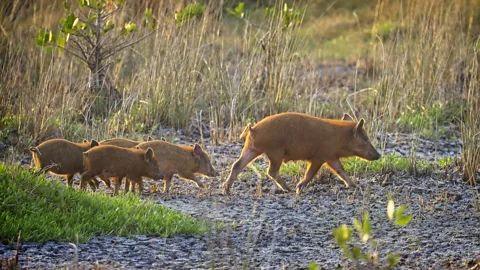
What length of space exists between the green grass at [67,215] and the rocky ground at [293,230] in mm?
Result: 115

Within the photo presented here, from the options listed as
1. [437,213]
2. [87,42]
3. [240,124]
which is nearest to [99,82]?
[87,42]

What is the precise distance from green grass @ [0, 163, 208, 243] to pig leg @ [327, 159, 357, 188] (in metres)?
2.19

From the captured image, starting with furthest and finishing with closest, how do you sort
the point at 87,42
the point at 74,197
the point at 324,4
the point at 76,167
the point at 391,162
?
the point at 324,4 → the point at 87,42 → the point at 391,162 → the point at 76,167 → the point at 74,197

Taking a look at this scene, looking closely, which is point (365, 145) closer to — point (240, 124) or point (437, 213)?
point (437, 213)

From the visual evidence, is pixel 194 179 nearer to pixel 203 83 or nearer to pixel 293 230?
pixel 293 230

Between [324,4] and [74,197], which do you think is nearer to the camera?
[74,197]

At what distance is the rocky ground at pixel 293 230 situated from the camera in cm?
645

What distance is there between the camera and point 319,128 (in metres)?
9.19

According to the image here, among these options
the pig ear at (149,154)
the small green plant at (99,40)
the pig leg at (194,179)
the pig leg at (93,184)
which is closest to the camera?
the pig ear at (149,154)

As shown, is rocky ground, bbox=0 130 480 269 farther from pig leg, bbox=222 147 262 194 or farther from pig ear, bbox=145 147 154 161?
pig ear, bbox=145 147 154 161

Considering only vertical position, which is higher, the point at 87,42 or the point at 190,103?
the point at 87,42

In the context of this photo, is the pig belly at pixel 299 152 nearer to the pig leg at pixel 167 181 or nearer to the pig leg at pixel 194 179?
the pig leg at pixel 194 179

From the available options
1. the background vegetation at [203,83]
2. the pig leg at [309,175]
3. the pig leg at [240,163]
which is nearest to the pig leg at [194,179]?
the pig leg at [240,163]

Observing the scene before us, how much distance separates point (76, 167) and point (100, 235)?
2.10 metres
